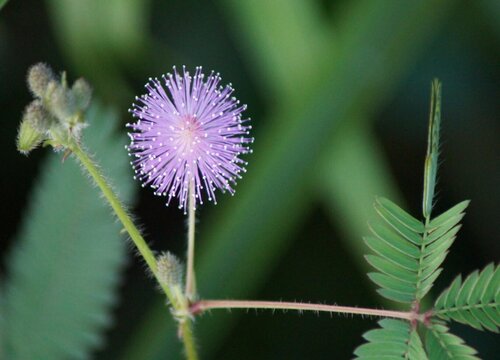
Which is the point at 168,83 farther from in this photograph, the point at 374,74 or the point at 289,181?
the point at 374,74

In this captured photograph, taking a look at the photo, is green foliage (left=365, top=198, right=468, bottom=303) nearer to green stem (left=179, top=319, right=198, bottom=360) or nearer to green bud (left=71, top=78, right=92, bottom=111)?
green stem (left=179, top=319, right=198, bottom=360)

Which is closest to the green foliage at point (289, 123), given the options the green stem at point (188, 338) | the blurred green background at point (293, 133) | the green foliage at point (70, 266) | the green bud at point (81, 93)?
the blurred green background at point (293, 133)

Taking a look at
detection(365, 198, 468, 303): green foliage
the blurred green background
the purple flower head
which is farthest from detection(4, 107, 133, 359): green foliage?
detection(365, 198, 468, 303): green foliage

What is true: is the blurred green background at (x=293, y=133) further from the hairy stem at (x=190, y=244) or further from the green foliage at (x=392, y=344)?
the green foliage at (x=392, y=344)

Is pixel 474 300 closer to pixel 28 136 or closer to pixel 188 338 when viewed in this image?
pixel 188 338

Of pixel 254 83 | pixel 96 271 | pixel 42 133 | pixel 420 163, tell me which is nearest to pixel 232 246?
pixel 96 271
